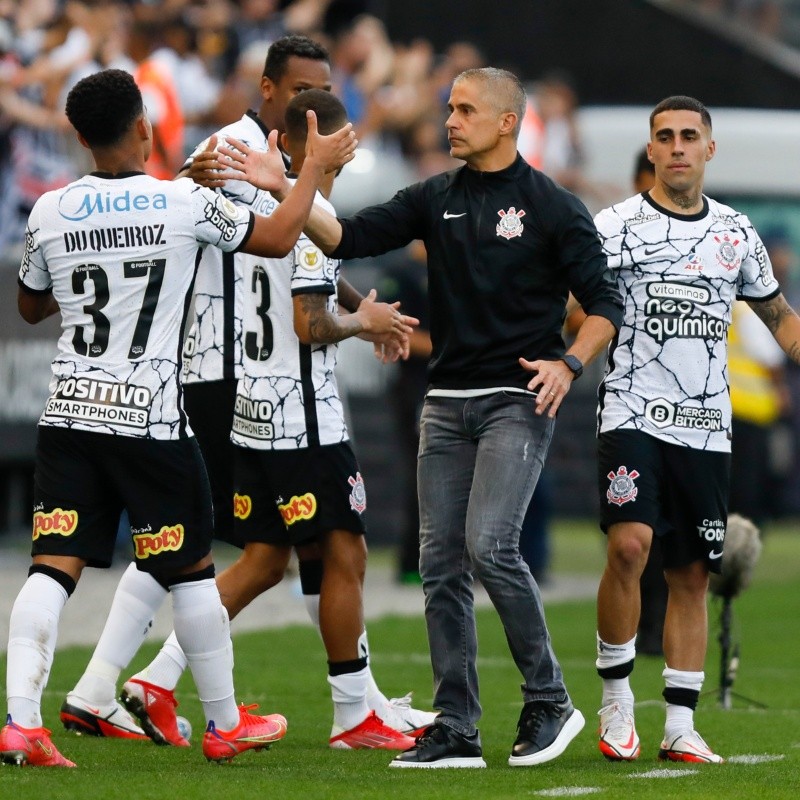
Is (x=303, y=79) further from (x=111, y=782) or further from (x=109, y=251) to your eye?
(x=111, y=782)

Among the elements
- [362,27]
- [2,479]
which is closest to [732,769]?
[2,479]

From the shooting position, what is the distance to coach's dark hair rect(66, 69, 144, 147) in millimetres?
5855

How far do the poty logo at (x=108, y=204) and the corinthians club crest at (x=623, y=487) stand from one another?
1993 millimetres

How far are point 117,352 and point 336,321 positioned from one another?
97 cm

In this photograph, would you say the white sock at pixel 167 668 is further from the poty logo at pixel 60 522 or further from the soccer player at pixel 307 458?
the poty logo at pixel 60 522

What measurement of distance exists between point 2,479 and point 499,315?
9.30 m

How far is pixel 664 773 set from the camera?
6.12m

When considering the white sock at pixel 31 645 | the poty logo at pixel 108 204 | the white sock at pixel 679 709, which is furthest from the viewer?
the white sock at pixel 679 709

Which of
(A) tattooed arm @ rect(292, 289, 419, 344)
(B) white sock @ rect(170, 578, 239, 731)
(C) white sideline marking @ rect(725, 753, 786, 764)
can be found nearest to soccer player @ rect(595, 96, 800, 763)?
(C) white sideline marking @ rect(725, 753, 786, 764)

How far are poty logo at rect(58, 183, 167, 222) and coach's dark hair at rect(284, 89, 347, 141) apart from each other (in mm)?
904

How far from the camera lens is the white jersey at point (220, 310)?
22.9 ft

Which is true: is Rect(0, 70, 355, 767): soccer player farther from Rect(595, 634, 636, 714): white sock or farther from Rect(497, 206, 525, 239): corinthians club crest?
Rect(595, 634, 636, 714): white sock

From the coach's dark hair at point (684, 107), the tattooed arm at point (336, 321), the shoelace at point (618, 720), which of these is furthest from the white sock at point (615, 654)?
the coach's dark hair at point (684, 107)

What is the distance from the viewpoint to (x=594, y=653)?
10148 mm
